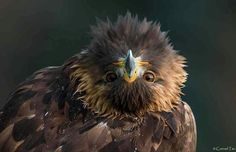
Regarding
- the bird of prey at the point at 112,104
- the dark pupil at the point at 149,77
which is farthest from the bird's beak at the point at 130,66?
the dark pupil at the point at 149,77

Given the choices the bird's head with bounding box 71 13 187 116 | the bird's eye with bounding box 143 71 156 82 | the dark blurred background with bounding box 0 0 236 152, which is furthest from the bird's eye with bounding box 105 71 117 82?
the dark blurred background with bounding box 0 0 236 152

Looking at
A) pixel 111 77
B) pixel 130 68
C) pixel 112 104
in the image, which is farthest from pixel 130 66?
pixel 112 104

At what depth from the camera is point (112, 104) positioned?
4.97m

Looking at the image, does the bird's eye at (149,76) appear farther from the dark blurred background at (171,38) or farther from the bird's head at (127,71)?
the dark blurred background at (171,38)

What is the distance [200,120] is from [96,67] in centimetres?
318

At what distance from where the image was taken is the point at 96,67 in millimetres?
4965

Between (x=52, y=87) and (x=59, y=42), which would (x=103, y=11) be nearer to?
(x=59, y=42)

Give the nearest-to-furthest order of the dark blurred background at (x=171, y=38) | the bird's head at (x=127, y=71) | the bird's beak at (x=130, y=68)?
the bird's beak at (x=130, y=68) < the bird's head at (x=127, y=71) < the dark blurred background at (x=171, y=38)

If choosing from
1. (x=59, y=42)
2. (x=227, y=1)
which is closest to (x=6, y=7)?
(x=59, y=42)

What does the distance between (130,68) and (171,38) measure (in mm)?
3423

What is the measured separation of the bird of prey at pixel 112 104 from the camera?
190 inches

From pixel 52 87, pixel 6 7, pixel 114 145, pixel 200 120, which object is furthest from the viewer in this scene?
pixel 6 7

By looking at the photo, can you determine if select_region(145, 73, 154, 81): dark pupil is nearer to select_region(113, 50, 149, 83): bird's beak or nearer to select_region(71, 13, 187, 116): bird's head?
select_region(71, 13, 187, 116): bird's head

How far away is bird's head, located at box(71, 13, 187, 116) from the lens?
488 centimetres
